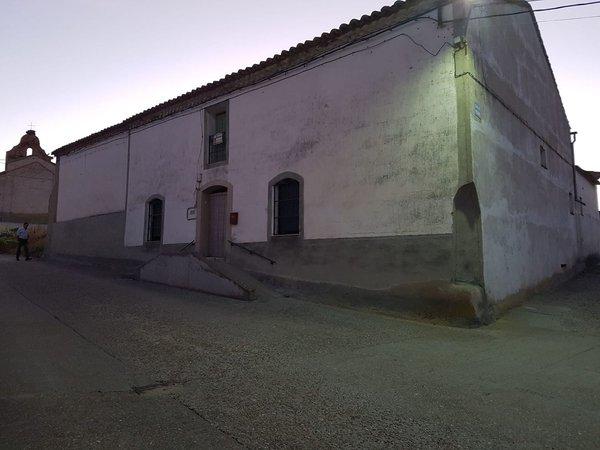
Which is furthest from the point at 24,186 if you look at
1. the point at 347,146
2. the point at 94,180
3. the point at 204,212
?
the point at 347,146

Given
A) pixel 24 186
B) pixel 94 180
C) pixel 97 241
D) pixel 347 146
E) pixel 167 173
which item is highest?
pixel 24 186

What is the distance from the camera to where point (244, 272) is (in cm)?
1093

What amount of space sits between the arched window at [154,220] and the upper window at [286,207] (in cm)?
488

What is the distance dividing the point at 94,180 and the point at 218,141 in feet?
22.6

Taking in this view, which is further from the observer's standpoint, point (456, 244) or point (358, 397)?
point (456, 244)

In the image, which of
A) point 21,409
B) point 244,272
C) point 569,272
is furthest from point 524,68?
point 21,409

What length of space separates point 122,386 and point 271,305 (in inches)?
188

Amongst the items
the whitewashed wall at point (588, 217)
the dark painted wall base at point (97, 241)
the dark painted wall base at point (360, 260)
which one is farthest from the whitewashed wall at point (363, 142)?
the whitewashed wall at point (588, 217)

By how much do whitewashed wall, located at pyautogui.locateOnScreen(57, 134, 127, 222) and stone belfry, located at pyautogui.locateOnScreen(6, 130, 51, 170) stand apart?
22.1m

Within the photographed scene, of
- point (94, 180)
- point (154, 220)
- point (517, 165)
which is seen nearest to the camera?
point (517, 165)

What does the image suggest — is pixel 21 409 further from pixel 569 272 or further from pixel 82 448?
pixel 569 272

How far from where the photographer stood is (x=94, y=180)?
54.1ft

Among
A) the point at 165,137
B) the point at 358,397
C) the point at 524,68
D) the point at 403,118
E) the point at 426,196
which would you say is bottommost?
the point at 358,397

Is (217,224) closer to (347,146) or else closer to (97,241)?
(347,146)
